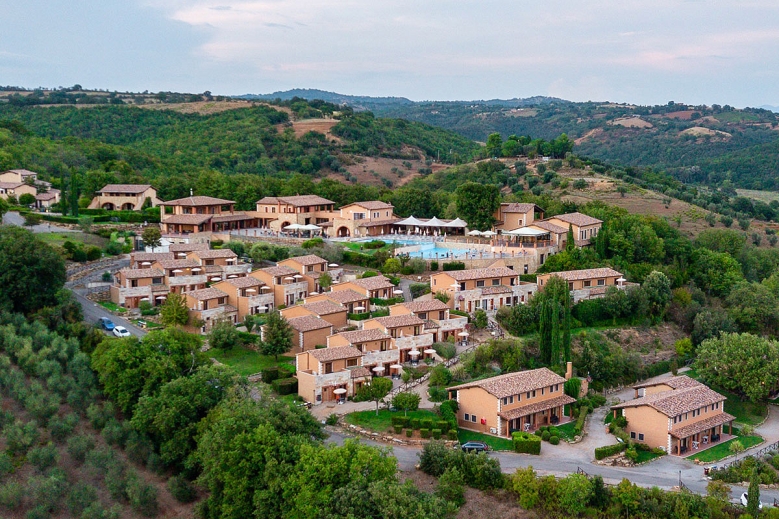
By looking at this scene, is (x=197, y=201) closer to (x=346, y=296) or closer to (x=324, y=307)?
(x=346, y=296)

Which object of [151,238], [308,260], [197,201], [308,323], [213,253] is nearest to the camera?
[308,323]

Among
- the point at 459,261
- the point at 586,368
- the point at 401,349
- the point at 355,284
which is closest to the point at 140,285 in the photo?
the point at 355,284

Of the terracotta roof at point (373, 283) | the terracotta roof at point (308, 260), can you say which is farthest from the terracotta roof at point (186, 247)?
the terracotta roof at point (373, 283)

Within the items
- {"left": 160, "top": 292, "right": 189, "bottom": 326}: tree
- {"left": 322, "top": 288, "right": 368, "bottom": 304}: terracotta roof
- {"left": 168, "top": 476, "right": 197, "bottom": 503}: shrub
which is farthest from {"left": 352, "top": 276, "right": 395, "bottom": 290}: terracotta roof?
{"left": 168, "top": 476, "right": 197, "bottom": 503}: shrub

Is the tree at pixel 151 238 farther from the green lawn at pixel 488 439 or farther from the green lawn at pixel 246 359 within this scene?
the green lawn at pixel 488 439

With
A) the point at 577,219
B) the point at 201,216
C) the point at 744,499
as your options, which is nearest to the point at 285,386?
the point at 744,499

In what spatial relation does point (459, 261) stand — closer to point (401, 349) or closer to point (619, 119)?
point (401, 349)
